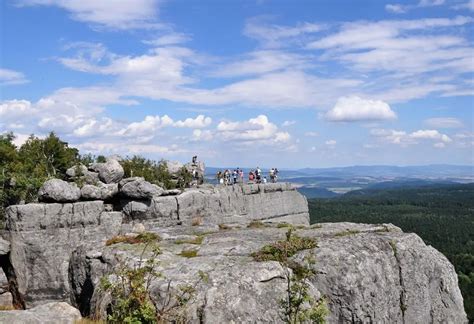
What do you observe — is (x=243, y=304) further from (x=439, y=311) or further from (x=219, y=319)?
(x=439, y=311)

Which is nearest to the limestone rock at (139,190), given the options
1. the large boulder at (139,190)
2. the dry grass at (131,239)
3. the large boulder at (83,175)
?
the large boulder at (139,190)

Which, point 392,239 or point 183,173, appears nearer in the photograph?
point 392,239

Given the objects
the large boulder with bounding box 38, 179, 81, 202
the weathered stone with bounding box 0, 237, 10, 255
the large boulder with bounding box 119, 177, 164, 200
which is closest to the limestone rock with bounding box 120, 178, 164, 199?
the large boulder with bounding box 119, 177, 164, 200

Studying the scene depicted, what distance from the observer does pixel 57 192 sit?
2841 centimetres

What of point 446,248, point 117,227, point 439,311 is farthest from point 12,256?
point 446,248

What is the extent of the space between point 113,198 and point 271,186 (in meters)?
14.9

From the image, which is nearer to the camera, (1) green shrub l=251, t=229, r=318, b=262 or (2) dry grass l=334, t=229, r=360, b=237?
(1) green shrub l=251, t=229, r=318, b=262

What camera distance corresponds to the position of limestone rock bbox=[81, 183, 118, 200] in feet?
96.3

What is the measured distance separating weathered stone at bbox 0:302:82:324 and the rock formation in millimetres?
218

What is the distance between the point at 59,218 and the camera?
28000 millimetres

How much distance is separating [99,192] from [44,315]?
59.2ft

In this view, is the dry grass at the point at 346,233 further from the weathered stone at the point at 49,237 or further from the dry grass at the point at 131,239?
the weathered stone at the point at 49,237

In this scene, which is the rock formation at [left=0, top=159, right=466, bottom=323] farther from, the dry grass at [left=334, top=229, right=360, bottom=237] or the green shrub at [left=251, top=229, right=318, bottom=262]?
the green shrub at [left=251, top=229, right=318, bottom=262]

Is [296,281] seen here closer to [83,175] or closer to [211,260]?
[211,260]
